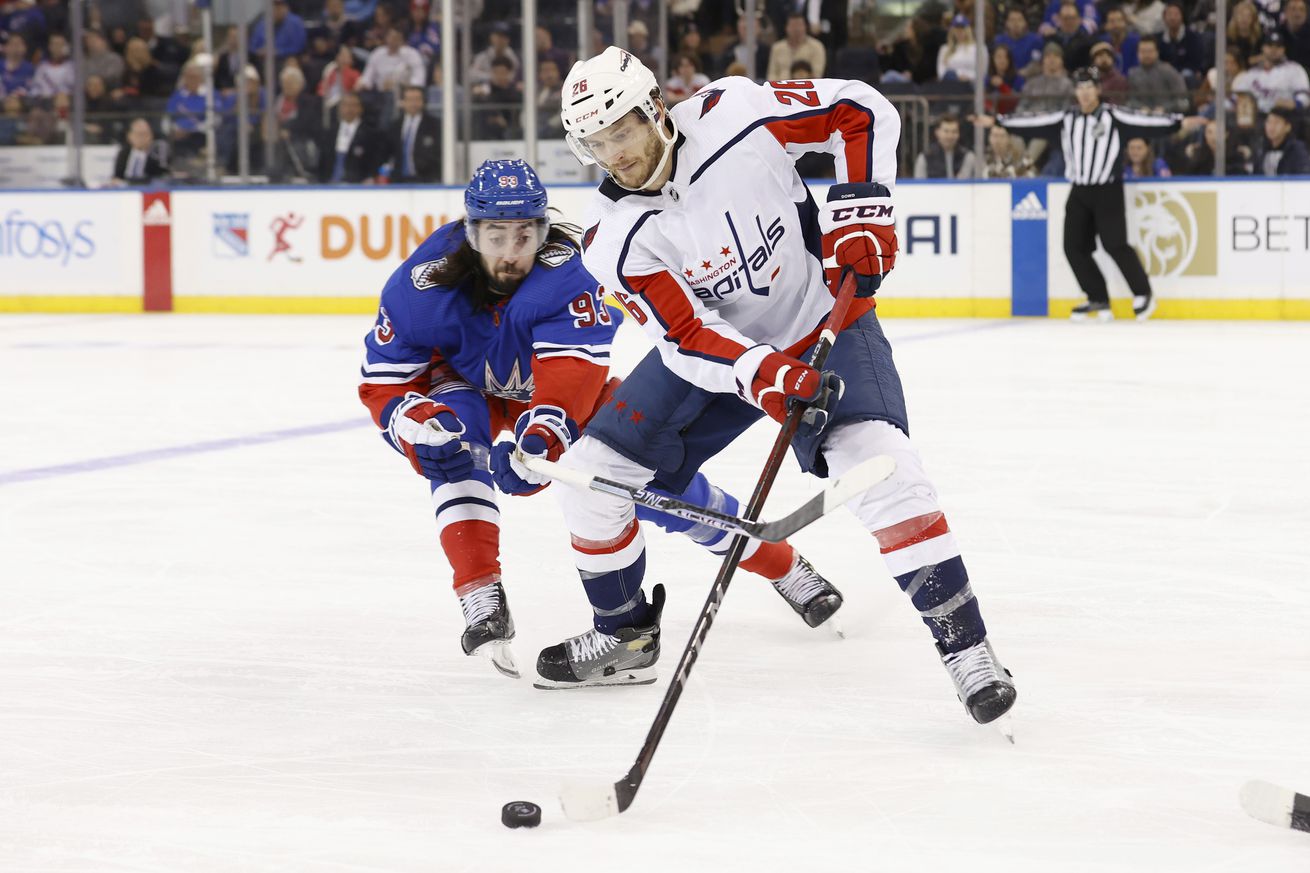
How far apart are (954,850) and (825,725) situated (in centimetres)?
49

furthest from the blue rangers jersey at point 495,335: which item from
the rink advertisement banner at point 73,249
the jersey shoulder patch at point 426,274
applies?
the rink advertisement banner at point 73,249

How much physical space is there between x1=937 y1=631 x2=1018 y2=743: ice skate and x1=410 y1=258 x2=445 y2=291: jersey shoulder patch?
3.19 ft

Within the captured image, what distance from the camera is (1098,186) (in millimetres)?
9031

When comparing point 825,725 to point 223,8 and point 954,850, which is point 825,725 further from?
point 223,8

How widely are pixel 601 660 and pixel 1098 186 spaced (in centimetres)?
717

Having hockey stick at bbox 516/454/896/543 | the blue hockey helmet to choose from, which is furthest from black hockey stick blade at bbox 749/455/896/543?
the blue hockey helmet

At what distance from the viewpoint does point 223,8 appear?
425 inches

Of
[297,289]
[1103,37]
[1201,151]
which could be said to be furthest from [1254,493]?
[297,289]

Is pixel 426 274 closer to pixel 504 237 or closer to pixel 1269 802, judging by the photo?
pixel 504 237

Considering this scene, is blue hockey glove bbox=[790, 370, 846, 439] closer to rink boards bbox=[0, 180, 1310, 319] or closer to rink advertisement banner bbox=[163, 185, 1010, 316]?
rink boards bbox=[0, 180, 1310, 319]

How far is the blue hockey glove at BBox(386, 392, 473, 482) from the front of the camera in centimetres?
252

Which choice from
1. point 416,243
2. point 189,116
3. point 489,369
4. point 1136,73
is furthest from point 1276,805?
point 189,116

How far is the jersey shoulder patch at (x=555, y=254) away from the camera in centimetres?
264

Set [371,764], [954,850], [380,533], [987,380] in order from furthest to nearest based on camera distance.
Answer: [987,380] < [380,533] < [371,764] < [954,850]
